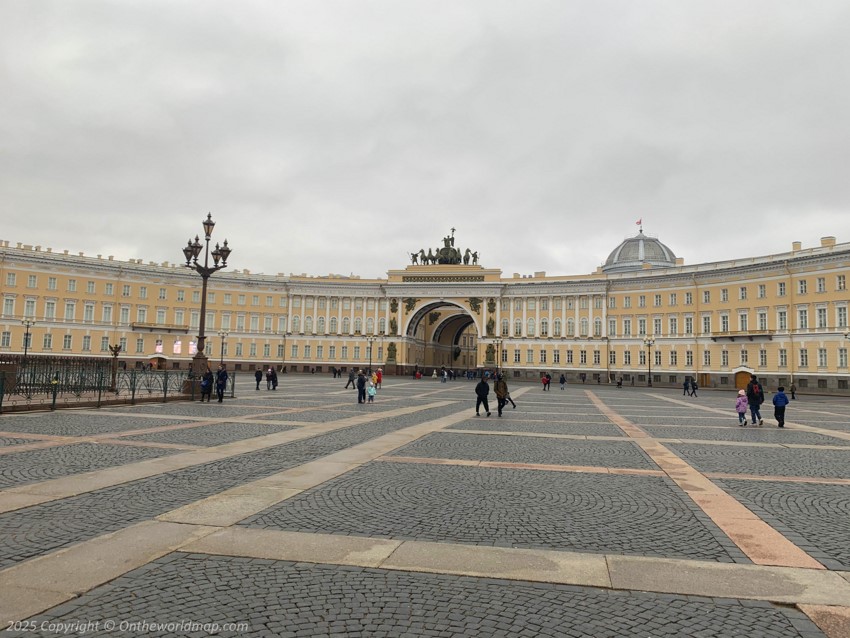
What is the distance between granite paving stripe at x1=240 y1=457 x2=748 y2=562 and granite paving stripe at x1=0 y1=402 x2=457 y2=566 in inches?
56.4

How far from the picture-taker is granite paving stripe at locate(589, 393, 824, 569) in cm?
578

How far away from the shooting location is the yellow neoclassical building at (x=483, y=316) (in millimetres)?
58906

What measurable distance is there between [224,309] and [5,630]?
86662 mm

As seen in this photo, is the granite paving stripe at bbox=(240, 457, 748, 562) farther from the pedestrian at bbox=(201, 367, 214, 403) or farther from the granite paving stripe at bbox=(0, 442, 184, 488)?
the pedestrian at bbox=(201, 367, 214, 403)

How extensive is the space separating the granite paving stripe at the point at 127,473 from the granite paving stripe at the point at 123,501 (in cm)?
6

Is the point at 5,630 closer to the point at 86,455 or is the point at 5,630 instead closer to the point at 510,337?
the point at 86,455

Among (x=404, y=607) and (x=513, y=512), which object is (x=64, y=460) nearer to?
(x=513, y=512)

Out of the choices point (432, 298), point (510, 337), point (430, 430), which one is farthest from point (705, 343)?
point (430, 430)


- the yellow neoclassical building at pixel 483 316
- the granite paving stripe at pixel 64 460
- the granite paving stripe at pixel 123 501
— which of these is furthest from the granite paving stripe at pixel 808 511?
the yellow neoclassical building at pixel 483 316

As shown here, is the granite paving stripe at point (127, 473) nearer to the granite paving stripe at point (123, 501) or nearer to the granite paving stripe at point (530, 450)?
the granite paving stripe at point (123, 501)

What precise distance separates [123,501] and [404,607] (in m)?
4.83

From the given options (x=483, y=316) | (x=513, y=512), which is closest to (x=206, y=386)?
(x=513, y=512)

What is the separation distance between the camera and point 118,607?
4.33 meters

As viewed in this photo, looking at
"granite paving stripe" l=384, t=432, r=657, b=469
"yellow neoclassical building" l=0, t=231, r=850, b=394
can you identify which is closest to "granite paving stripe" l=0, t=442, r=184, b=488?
"granite paving stripe" l=384, t=432, r=657, b=469
